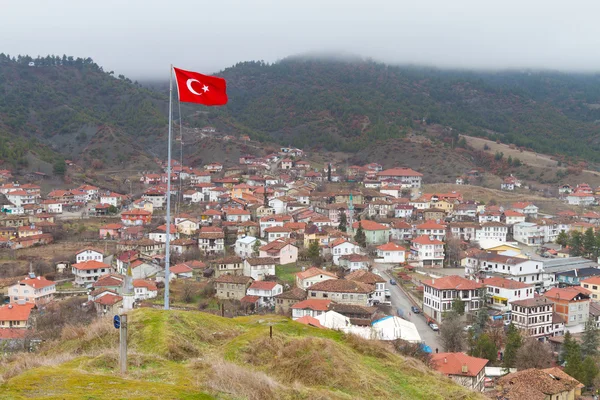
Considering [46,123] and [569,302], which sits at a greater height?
[46,123]

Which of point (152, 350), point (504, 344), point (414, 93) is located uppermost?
point (414, 93)

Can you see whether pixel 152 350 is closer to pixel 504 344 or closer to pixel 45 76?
pixel 504 344

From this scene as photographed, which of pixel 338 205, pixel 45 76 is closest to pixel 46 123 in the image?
pixel 45 76

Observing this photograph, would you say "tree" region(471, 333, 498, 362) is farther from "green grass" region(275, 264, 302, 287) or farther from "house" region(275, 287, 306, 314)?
"green grass" region(275, 264, 302, 287)

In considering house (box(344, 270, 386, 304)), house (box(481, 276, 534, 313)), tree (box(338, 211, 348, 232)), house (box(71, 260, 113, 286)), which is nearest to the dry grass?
house (box(344, 270, 386, 304))

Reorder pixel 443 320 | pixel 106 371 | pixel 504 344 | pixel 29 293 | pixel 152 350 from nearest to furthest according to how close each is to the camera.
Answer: pixel 106 371 < pixel 152 350 < pixel 504 344 < pixel 443 320 < pixel 29 293

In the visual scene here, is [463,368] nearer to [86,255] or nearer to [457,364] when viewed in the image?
[457,364]

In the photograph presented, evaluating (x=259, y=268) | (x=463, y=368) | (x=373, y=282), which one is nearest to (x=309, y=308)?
(x=373, y=282)
